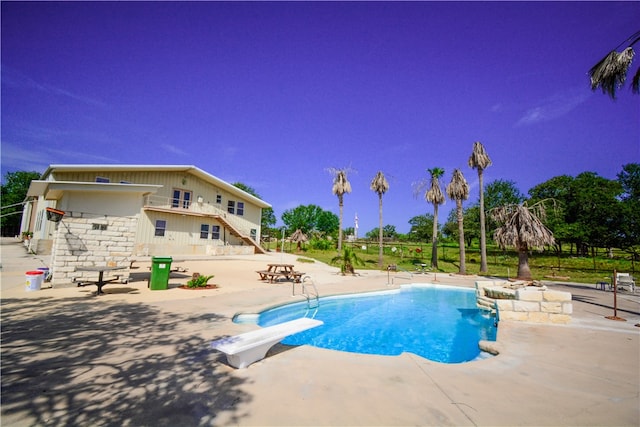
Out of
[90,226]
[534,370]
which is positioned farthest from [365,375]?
[90,226]

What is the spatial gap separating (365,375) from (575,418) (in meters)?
2.44

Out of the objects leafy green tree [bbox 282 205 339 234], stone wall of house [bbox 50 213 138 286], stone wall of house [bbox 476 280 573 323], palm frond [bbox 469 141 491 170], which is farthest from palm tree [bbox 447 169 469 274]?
leafy green tree [bbox 282 205 339 234]

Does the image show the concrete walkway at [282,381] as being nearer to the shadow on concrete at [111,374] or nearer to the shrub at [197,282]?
the shadow on concrete at [111,374]

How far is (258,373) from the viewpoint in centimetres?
404

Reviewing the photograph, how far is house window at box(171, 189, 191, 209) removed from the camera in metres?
27.1

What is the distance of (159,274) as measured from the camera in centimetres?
1048

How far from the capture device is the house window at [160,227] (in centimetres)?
2538

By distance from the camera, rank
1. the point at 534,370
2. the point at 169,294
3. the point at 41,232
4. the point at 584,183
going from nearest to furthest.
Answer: the point at 534,370 < the point at 169,294 < the point at 41,232 < the point at 584,183

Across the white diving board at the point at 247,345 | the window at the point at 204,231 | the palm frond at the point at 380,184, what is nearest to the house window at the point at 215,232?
the window at the point at 204,231

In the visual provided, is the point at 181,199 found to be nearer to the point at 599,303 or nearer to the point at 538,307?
the point at 538,307

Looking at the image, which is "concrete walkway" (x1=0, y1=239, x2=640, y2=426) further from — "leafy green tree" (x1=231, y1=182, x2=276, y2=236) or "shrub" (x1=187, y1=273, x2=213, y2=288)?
"leafy green tree" (x1=231, y1=182, x2=276, y2=236)

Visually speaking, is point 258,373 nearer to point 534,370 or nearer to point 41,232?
point 534,370

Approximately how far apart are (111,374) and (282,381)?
7.80 feet

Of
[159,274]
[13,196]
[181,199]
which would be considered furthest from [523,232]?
[13,196]
